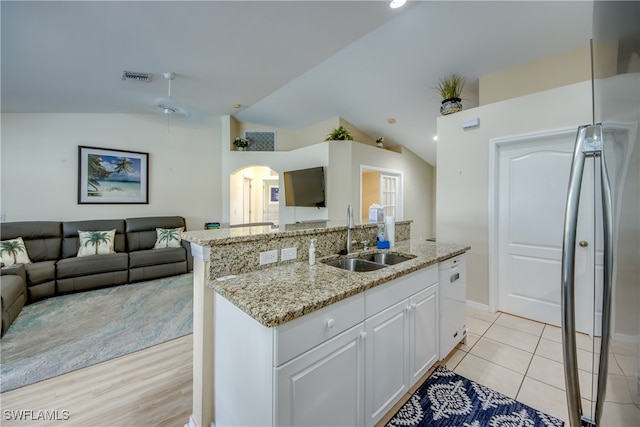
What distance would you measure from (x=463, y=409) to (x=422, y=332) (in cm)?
49

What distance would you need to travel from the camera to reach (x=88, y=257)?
365cm

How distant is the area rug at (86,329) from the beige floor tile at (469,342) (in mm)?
2635

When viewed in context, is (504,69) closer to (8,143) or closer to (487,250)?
(487,250)

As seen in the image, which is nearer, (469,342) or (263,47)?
(469,342)

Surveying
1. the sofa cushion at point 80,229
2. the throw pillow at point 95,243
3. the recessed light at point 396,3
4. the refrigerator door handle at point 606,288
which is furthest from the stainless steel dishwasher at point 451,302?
the sofa cushion at point 80,229

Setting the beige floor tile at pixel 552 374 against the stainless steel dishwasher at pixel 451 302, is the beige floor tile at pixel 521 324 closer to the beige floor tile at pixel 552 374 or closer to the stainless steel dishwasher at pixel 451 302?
the beige floor tile at pixel 552 374

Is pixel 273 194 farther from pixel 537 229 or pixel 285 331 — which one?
pixel 285 331

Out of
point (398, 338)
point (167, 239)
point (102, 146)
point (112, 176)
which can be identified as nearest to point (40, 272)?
point (167, 239)

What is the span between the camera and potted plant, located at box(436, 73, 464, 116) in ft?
10.4

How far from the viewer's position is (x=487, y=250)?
2.94 meters

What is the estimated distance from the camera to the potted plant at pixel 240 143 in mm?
5402

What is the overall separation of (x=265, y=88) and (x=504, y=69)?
3.24 metres

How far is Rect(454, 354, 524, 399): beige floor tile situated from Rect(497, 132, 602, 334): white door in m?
1.19

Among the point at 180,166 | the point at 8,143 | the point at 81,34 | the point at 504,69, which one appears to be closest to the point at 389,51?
the point at 504,69
